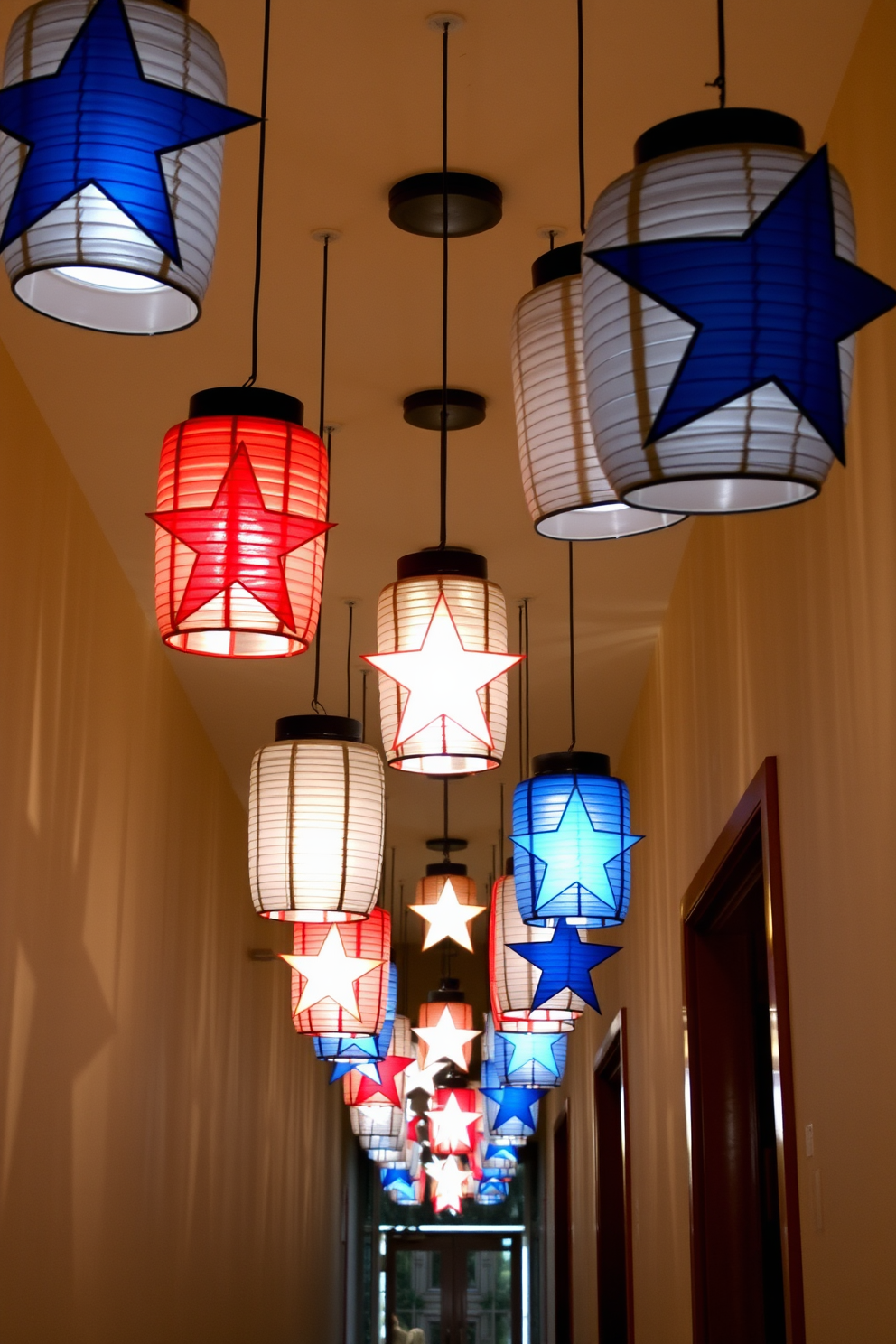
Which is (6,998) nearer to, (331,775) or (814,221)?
(331,775)

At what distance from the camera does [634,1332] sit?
5504 millimetres

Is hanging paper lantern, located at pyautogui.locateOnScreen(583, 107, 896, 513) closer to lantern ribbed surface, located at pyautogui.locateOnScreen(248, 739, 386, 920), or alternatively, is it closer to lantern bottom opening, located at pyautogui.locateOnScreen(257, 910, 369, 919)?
lantern ribbed surface, located at pyautogui.locateOnScreen(248, 739, 386, 920)

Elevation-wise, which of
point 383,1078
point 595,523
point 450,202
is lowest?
point 383,1078

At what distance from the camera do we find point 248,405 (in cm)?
211

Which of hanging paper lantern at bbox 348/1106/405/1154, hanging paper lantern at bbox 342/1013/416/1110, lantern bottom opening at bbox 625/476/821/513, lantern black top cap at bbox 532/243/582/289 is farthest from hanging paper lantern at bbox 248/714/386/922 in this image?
hanging paper lantern at bbox 348/1106/405/1154

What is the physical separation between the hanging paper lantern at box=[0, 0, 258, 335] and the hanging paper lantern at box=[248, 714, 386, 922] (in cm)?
180

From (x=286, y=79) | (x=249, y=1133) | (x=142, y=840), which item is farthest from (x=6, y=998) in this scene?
(x=249, y=1133)

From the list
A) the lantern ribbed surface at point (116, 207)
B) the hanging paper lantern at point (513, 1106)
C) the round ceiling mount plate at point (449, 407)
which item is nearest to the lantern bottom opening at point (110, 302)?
the lantern ribbed surface at point (116, 207)

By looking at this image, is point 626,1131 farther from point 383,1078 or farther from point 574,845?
point 574,845

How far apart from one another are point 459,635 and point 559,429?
833 millimetres

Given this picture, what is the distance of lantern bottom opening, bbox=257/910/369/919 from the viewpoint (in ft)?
10.7

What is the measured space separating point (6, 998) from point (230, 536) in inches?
71.1

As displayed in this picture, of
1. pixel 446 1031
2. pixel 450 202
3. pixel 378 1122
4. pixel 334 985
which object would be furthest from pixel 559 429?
pixel 378 1122

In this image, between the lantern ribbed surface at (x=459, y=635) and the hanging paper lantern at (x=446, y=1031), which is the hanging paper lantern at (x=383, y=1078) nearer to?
the hanging paper lantern at (x=446, y=1031)
